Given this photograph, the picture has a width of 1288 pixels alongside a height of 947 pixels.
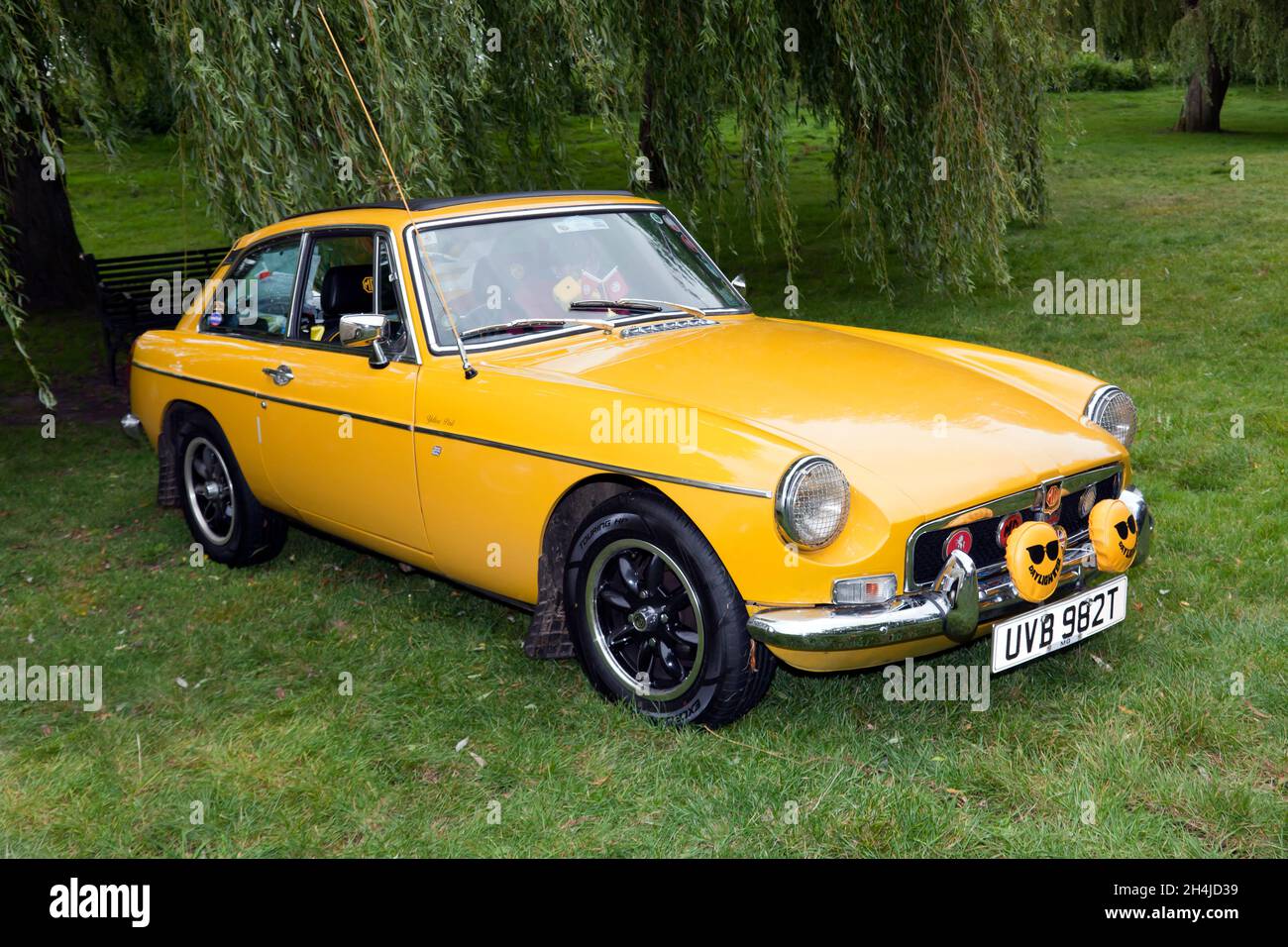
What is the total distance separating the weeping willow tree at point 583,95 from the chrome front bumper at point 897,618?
12.1 ft

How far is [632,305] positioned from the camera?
4.98 metres

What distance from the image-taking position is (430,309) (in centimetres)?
472

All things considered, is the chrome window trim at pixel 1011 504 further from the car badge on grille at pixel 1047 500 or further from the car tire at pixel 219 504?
the car tire at pixel 219 504

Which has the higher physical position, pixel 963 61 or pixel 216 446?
pixel 963 61

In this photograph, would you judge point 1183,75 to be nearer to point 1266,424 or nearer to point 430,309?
point 1266,424

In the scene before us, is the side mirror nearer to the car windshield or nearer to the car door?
the car door

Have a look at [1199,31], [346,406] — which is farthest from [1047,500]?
[1199,31]

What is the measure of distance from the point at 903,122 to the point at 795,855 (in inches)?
264

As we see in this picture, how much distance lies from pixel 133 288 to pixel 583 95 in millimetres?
5238

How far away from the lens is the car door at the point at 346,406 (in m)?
4.76

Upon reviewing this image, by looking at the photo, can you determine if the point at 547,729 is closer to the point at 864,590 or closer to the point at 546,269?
the point at 864,590

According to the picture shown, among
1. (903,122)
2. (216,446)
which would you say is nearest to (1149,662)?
(216,446)

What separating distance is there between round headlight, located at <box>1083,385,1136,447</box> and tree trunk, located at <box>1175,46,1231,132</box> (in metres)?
24.1

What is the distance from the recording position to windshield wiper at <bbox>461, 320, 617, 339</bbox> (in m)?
4.69
